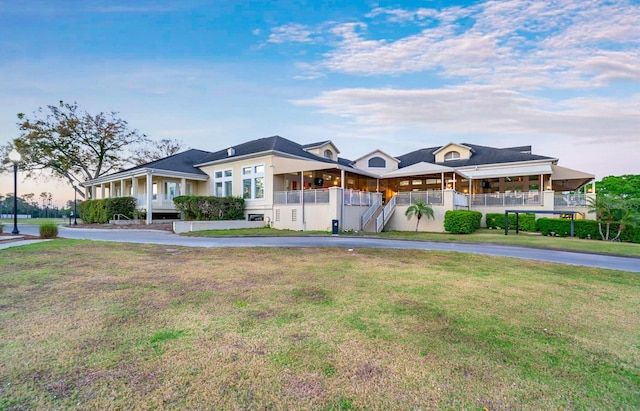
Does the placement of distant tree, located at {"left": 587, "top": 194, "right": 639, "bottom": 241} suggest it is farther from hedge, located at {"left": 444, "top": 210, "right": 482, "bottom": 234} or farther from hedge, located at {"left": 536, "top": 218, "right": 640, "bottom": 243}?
hedge, located at {"left": 444, "top": 210, "right": 482, "bottom": 234}

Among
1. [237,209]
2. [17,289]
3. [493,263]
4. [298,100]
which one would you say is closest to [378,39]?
[298,100]

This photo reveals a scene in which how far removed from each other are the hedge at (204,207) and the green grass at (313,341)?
14.0 meters

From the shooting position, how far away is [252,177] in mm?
22938

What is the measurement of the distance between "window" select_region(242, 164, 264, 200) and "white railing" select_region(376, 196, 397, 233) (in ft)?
28.8

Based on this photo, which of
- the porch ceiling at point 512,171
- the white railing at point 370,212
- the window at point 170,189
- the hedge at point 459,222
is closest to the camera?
the hedge at point 459,222

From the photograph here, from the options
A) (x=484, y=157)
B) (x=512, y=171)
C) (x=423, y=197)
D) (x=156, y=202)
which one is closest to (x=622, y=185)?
(x=484, y=157)

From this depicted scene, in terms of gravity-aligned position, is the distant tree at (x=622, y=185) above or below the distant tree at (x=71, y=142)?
below

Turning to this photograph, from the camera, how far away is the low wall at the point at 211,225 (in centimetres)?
1806

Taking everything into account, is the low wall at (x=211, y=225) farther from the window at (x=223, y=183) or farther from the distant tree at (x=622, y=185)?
the distant tree at (x=622, y=185)

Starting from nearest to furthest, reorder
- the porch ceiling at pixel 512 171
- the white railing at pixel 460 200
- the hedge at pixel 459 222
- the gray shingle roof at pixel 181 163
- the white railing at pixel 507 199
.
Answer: the hedge at pixel 459 222
the white railing at pixel 460 200
the white railing at pixel 507 199
the porch ceiling at pixel 512 171
the gray shingle roof at pixel 181 163

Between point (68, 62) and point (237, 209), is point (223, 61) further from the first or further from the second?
point (237, 209)

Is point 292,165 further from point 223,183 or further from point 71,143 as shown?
point 71,143

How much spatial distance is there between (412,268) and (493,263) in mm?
2757

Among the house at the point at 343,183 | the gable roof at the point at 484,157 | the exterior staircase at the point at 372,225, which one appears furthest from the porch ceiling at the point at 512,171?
the exterior staircase at the point at 372,225
